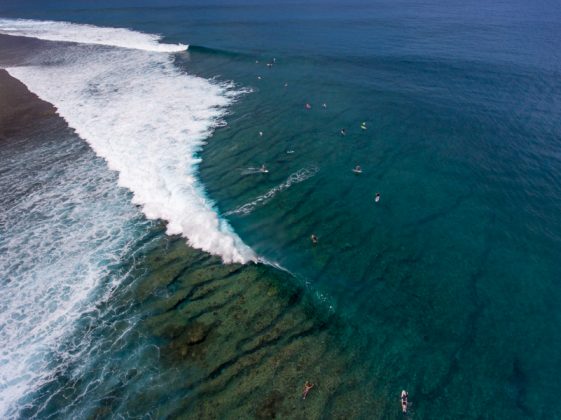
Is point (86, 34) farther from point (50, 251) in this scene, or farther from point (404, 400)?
point (404, 400)

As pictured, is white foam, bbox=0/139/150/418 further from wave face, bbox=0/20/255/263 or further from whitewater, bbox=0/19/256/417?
wave face, bbox=0/20/255/263

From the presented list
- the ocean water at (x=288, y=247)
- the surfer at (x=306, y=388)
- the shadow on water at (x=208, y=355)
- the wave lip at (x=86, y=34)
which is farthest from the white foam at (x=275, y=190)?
the wave lip at (x=86, y=34)

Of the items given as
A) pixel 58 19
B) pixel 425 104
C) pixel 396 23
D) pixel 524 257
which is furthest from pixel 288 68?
pixel 58 19

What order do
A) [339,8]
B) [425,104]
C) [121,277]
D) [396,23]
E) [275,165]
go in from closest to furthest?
[121,277] < [275,165] < [425,104] < [396,23] < [339,8]

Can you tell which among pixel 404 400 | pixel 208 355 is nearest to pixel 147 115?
pixel 208 355

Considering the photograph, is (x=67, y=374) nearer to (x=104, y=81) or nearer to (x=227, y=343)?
(x=227, y=343)

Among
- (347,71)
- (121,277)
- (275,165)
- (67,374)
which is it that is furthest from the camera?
(347,71)

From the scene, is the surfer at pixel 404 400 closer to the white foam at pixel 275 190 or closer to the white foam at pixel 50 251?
the white foam at pixel 275 190
